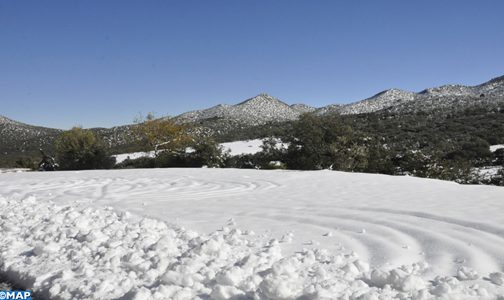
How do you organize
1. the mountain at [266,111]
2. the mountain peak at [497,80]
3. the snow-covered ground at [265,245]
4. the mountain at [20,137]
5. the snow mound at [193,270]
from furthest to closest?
1. the mountain peak at [497,80]
2. the mountain at [20,137]
3. the mountain at [266,111]
4. the snow-covered ground at [265,245]
5. the snow mound at [193,270]

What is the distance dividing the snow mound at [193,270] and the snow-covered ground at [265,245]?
0.01 metres

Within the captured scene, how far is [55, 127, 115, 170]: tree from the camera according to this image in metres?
20.9

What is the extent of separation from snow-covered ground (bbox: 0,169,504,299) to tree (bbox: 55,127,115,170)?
1300 centimetres

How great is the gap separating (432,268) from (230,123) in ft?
209

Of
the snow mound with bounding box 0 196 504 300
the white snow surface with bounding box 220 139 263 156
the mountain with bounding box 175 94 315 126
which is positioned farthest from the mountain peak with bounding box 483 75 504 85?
the snow mound with bounding box 0 196 504 300

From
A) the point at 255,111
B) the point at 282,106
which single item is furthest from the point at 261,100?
the point at 255,111

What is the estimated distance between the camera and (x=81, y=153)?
68.8 ft

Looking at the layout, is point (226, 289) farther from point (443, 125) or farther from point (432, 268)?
point (443, 125)

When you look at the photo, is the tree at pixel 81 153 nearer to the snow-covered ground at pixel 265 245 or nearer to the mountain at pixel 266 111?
the mountain at pixel 266 111

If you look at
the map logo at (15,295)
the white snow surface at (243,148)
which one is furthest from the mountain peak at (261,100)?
the map logo at (15,295)

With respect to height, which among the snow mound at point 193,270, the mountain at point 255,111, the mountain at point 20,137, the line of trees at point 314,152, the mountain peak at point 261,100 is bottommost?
the snow mound at point 193,270

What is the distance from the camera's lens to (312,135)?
16.7 metres

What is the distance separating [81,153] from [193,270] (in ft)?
63.0

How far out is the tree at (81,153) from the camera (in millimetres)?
20938
